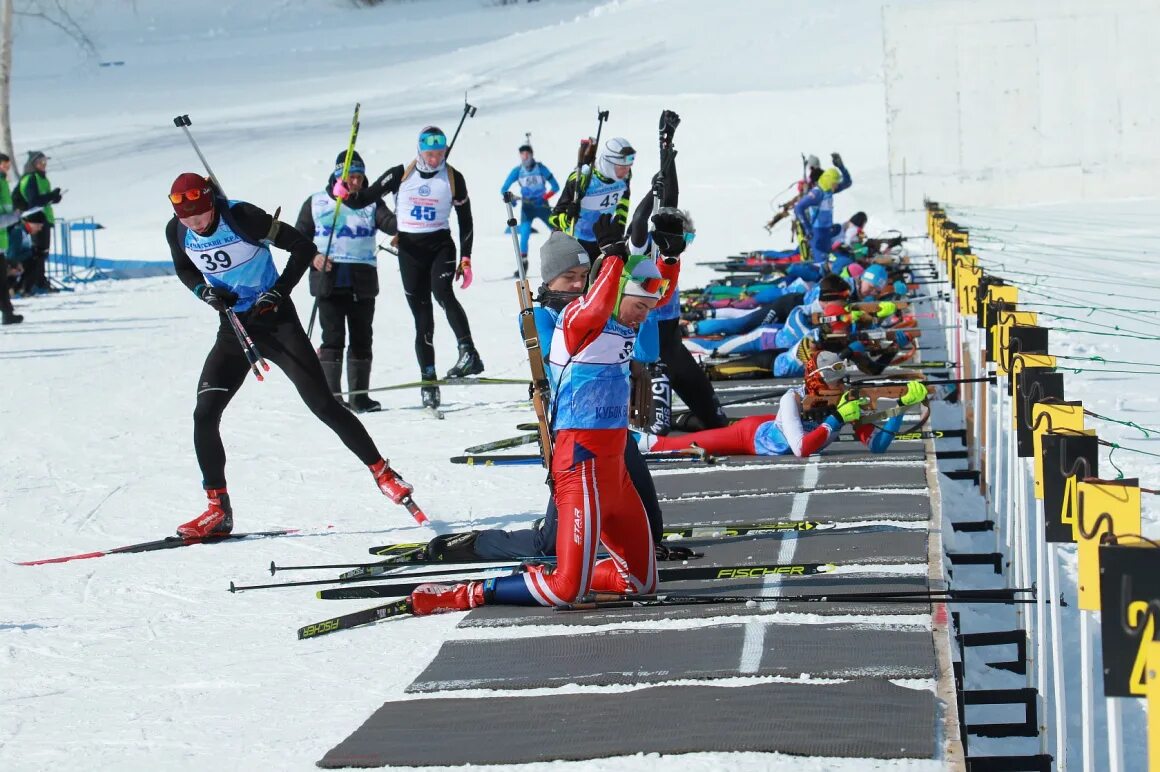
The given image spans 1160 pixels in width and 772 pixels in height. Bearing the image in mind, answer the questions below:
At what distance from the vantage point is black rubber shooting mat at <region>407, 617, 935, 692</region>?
472 cm

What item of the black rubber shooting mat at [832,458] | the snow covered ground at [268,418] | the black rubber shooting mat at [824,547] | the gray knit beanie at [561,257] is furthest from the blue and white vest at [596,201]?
the gray knit beanie at [561,257]

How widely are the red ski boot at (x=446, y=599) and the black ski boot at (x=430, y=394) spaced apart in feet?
15.7

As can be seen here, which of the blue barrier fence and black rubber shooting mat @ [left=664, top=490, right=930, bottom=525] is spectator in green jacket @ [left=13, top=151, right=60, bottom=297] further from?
black rubber shooting mat @ [left=664, top=490, right=930, bottom=525]

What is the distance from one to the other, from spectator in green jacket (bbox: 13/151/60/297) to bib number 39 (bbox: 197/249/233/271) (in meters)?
11.8

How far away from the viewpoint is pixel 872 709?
4.29 meters

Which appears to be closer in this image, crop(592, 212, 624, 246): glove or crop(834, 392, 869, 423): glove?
crop(592, 212, 624, 246): glove

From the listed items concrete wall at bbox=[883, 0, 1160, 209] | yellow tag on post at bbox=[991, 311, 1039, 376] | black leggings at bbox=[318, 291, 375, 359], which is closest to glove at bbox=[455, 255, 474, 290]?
black leggings at bbox=[318, 291, 375, 359]

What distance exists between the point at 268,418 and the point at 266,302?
3605mm

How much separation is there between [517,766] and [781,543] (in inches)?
101

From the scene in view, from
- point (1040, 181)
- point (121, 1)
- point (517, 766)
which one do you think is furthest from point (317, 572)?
point (121, 1)

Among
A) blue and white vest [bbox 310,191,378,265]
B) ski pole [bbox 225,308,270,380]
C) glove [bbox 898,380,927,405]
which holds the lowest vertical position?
glove [bbox 898,380,927,405]

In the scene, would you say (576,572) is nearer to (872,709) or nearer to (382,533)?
(872,709)

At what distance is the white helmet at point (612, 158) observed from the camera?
9.94m

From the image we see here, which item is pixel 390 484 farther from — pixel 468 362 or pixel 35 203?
pixel 35 203
